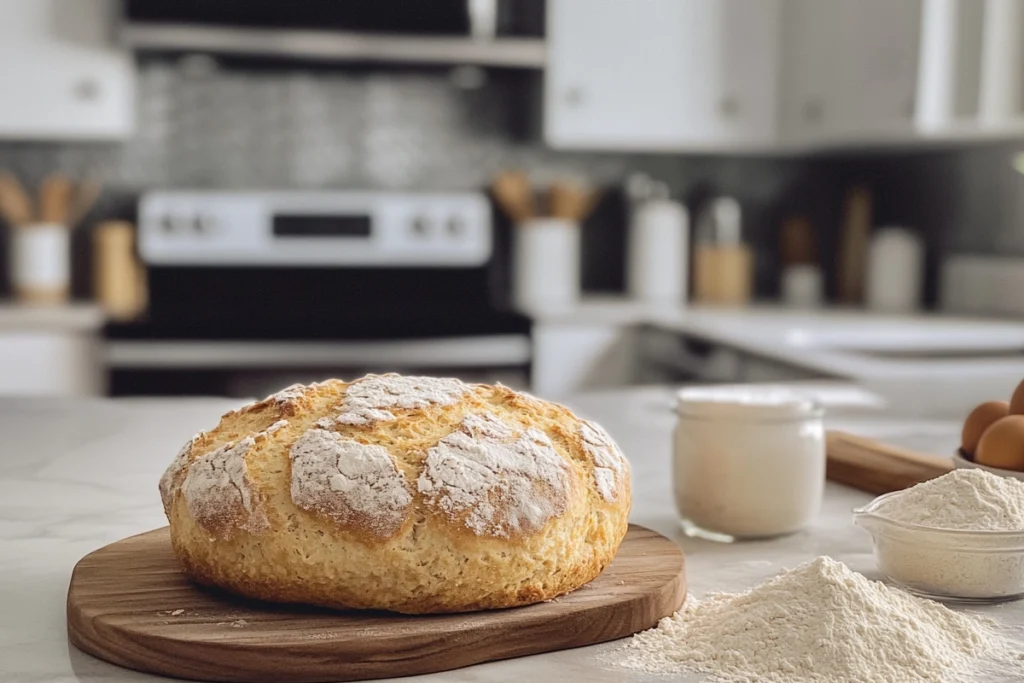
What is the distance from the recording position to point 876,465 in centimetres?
109

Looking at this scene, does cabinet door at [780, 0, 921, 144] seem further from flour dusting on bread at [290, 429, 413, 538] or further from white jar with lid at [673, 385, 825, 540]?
flour dusting on bread at [290, 429, 413, 538]

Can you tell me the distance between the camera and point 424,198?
3.41 metres

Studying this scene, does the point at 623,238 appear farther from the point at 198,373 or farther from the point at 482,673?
the point at 482,673

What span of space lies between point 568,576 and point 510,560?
0.16ft

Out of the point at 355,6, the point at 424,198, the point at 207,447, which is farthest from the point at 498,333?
the point at 207,447

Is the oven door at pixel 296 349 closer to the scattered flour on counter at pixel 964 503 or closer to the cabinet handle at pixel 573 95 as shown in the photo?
the cabinet handle at pixel 573 95

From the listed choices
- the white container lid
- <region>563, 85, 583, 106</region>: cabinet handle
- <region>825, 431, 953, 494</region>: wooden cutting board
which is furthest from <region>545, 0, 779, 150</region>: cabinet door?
the white container lid

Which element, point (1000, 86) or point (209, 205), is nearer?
point (1000, 86)

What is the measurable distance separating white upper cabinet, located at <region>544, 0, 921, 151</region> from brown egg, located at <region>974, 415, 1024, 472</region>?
7.59 feet

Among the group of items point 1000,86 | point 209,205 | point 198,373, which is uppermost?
point 1000,86

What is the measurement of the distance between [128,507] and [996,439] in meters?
0.75

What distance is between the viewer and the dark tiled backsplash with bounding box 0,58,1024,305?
3.43 m

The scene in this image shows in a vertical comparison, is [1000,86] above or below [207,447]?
above

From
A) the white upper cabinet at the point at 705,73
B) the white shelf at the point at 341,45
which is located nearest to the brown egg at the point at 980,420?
the white upper cabinet at the point at 705,73
